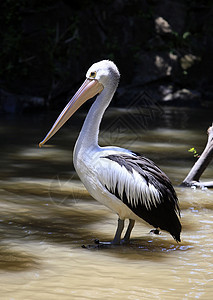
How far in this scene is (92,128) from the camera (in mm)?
3363

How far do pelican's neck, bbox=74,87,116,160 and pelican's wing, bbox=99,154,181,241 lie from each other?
0.52ft

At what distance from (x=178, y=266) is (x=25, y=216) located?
1387 mm

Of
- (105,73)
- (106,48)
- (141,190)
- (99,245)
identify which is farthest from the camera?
(106,48)

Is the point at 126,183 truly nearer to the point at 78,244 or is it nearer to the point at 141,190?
the point at 141,190

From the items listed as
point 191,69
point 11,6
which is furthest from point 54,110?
point 191,69

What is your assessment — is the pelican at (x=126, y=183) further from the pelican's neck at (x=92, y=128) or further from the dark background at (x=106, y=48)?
the dark background at (x=106, y=48)

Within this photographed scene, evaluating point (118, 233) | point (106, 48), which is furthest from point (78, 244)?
point (106, 48)

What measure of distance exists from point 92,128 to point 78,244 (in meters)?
0.74

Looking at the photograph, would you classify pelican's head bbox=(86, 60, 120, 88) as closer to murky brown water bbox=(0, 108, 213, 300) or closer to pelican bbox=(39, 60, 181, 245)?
pelican bbox=(39, 60, 181, 245)

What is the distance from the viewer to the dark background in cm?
1180

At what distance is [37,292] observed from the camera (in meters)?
2.57

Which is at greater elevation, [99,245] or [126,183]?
[126,183]

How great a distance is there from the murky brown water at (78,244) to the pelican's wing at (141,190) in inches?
9.4

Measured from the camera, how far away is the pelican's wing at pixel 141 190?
316 cm
